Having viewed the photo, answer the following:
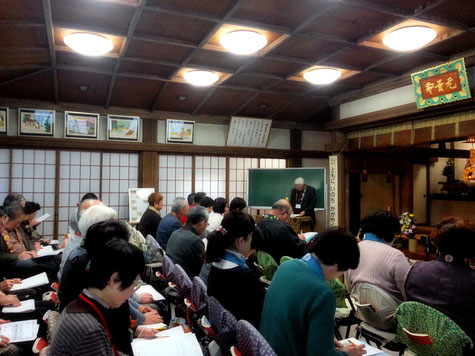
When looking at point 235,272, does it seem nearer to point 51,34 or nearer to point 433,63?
point 51,34

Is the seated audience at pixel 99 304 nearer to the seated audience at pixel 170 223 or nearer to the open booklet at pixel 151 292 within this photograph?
the open booklet at pixel 151 292

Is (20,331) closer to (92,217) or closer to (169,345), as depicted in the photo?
(92,217)

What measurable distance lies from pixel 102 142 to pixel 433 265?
6042 mm

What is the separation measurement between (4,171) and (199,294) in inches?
219

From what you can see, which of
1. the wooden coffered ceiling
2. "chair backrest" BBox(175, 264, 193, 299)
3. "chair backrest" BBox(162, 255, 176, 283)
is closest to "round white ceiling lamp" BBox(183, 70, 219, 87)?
the wooden coffered ceiling

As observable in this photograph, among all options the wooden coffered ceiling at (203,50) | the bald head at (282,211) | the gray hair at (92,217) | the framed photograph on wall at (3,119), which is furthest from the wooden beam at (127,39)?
the bald head at (282,211)

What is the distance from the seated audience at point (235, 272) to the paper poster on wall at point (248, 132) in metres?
5.68

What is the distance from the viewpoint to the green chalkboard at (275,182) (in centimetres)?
752

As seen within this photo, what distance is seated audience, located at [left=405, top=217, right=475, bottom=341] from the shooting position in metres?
1.95

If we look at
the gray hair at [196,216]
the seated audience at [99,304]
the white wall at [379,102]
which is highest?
the white wall at [379,102]

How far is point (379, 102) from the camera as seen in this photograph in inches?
232

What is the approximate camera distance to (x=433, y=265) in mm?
2104

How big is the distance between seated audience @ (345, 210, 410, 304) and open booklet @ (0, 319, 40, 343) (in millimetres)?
2117

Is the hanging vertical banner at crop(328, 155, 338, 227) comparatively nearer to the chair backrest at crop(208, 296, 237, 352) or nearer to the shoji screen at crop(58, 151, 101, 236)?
the shoji screen at crop(58, 151, 101, 236)
